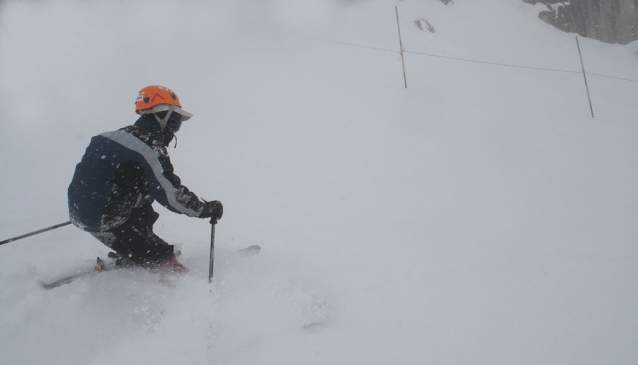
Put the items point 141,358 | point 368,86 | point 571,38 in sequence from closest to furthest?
point 141,358 → point 368,86 → point 571,38

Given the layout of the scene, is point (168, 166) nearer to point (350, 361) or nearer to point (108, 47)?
point (350, 361)

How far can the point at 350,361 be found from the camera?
2594 mm

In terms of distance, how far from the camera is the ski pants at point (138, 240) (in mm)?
2676

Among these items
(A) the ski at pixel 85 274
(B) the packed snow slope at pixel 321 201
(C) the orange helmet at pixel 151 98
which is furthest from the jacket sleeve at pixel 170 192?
(A) the ski at pixel 85 274

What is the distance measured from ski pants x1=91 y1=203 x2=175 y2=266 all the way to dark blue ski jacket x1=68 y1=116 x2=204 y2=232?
11 centimetres

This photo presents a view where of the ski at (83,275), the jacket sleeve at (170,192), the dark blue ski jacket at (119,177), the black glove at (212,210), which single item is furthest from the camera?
the black glove at (212,210)

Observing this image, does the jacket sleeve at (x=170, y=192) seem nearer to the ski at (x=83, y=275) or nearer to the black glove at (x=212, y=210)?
the black glove at (x=212, y=210)

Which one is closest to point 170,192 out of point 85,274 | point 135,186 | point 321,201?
point 135,186

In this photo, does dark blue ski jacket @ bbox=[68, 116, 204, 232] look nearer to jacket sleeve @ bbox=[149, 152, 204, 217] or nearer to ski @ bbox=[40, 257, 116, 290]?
jacket sleeve @ bbox=[149, 152, 204, 217]

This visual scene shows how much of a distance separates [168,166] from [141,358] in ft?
4.51

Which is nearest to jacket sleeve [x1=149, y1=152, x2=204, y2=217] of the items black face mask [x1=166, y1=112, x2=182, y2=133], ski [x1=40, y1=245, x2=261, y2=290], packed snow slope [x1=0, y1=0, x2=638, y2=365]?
black face mask [x1=166, y1=112, x2=182, y2=133]

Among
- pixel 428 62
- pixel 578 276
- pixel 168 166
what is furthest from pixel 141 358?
pixel 428 62

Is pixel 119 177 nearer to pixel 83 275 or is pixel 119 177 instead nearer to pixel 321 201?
pixel 83 275

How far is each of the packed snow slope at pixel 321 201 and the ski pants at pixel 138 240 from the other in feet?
0.54
